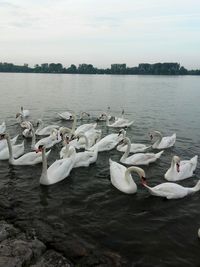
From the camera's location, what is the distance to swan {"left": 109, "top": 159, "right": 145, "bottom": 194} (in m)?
12.5

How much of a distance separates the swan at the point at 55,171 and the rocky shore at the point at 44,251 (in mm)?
3438

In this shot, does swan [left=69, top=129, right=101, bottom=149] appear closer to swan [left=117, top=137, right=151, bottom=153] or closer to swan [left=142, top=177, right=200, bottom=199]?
swan [left=117, top=137, right=151, bottom=153]

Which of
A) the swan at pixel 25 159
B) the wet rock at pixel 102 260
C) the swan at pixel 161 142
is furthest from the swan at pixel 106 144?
the wet rock at pixel 102 260

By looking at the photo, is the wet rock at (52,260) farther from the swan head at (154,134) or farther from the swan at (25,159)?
the swan head at (154,134)

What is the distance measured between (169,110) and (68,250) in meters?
27.2

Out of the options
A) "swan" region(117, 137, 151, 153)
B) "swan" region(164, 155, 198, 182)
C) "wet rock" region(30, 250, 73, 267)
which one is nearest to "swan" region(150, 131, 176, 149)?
"swan" region(117, 137, 151, 153)

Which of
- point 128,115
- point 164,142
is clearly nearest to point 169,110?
point 128,115

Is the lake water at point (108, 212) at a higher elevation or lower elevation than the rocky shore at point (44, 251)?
lower

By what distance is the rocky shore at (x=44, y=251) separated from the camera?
25.4 ft

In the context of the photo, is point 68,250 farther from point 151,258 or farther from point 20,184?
point 20,184

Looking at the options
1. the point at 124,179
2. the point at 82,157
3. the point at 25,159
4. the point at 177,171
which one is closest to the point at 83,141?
the point at 82,157

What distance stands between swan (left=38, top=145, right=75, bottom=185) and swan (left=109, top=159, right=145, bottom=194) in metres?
1.70

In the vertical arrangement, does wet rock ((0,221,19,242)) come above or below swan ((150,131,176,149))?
above

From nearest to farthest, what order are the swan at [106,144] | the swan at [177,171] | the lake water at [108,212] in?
the lake water at [108,212]
the swan at [177,171]
the swan at [106,144]
